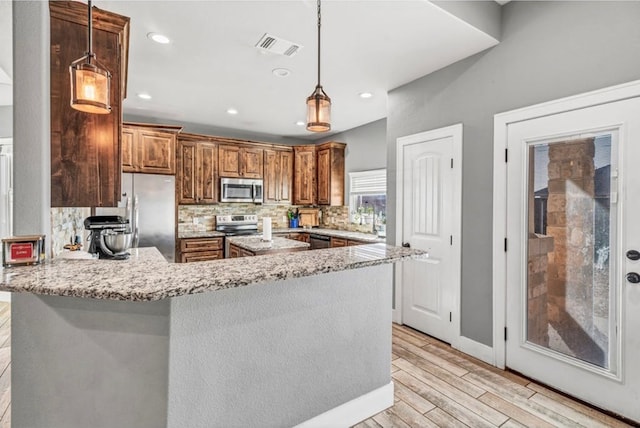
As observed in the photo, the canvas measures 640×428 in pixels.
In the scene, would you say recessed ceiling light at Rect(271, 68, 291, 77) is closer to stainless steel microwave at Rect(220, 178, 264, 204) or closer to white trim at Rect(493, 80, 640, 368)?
white trim at Rect(493, 80, 640, 368)

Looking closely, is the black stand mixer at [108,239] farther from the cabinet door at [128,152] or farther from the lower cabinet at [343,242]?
the lower cabinet at [343,242]

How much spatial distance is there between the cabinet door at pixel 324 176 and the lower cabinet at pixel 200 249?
188 cm

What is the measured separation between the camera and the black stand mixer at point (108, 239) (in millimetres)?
2268

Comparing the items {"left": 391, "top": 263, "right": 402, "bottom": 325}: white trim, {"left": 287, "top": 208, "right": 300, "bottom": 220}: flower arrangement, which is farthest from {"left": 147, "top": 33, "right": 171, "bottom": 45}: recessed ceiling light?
{"left": 287, "top": 208, "right": 300, "bottom": 220}: flower arrangement

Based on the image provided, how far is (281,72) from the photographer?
3154 millimetres

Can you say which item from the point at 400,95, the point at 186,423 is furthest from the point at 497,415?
the point at 400,95

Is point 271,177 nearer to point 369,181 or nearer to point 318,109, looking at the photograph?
point 369,181

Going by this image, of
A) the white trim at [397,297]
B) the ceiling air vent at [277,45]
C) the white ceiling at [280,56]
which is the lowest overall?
the white trim at [397,297]

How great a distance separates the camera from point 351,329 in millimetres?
1896

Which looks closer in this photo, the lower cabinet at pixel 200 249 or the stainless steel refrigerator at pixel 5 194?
the stainless steel refrigerator at pixel 5 194

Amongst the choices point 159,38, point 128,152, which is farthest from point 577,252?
point 128,152

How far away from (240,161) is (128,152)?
166cm

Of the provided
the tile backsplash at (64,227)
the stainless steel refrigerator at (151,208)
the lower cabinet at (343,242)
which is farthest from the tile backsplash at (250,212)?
the tile backsplash at (64,227)

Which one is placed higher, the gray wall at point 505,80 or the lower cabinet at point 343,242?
the gray wall at point 505,80
